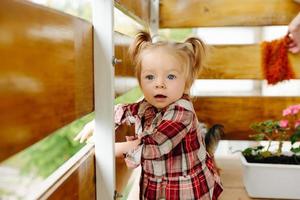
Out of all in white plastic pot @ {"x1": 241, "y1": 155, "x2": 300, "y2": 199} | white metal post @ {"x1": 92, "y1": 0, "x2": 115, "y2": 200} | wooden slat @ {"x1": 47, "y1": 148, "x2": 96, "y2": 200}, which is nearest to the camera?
wooden slat @ {"x1": 47, "y1": 148, "x2": 96, "y2": 200}

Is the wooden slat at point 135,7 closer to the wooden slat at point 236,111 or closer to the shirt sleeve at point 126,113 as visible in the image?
the shirt sleeve at point 126,113

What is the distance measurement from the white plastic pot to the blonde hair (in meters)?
0.61

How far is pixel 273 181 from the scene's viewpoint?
1.44 meters

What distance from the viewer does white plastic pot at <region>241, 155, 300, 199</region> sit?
1.43 meters

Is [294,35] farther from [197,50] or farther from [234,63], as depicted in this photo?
[197,50]

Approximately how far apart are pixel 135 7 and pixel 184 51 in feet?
1.48

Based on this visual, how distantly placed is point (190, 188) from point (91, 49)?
0.43m

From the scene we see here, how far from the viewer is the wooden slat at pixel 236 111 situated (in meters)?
1.92

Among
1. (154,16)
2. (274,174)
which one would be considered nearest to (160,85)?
(274,174)

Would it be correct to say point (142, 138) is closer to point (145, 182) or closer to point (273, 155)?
point (145, 182)

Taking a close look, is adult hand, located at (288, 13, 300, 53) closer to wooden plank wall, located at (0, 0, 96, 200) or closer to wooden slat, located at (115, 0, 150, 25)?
wooden slat, located at (115, 0, 150, 25)

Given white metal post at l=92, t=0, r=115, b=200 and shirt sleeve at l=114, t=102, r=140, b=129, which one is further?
shirt sleeve at l=114, t=102, r=140, b=129

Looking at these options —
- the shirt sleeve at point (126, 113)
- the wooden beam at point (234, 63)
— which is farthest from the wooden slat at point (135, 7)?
→ the wooden beam at point (234, 63)

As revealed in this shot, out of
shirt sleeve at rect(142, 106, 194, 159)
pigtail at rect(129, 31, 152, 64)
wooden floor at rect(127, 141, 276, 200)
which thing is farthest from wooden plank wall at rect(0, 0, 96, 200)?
wooden floor at rect(127, 141, 276, 200)
